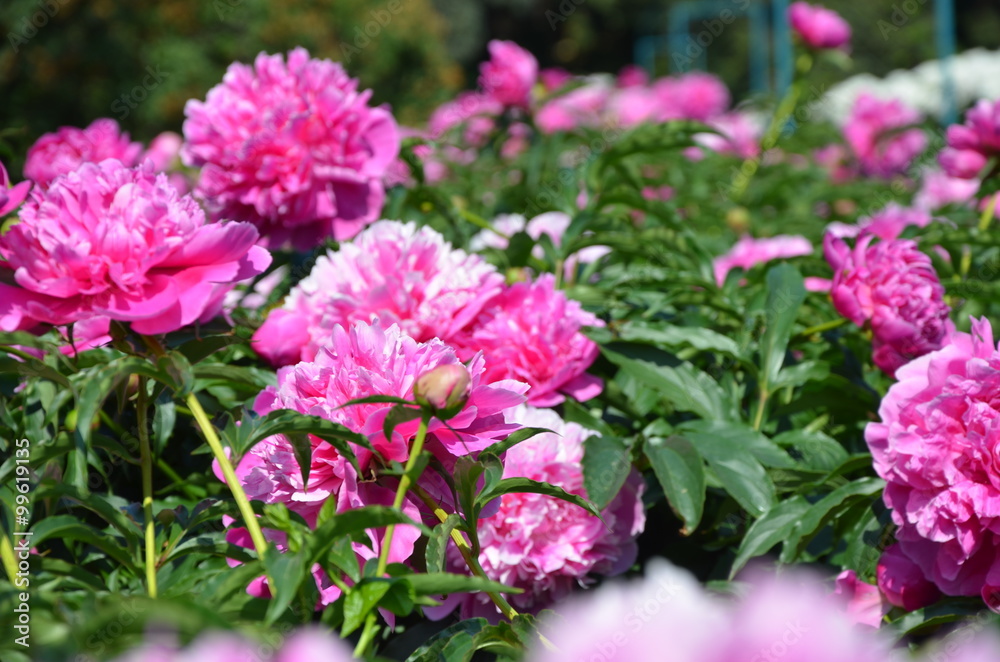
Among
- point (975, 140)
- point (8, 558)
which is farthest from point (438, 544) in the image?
point (975, 140)

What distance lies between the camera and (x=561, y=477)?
3.43 ft

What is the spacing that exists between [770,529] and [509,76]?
191cm

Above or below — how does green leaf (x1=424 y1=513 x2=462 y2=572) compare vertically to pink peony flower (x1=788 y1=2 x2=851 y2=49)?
above

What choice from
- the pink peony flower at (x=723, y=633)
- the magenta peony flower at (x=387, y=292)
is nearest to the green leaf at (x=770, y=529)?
the magenta peony flower at (x=387, y=292)

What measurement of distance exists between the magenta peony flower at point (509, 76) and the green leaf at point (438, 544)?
6.95 feet

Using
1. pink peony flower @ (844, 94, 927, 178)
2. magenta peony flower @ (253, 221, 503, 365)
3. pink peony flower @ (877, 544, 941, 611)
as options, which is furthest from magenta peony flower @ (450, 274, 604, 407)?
pink peony flower @ (844, 94, 927, 178)

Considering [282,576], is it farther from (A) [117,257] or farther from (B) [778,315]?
(B) [778,315]

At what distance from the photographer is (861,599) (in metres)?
1.01

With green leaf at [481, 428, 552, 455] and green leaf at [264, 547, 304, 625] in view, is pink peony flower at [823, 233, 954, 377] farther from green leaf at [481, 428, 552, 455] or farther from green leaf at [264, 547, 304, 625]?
green leaf at [264, 547, 304, 625]

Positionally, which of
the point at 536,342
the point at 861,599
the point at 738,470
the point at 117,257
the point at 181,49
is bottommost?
the point at 181,49

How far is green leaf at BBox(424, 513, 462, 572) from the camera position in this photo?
0.69 m

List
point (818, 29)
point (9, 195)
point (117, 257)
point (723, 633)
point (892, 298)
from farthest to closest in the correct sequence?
1. point (818, 29)
2. point (892, 298)
3. point (9, 195)
4. point (117, 257)
5. point (723, 633)

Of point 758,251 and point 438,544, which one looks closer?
point 438,544

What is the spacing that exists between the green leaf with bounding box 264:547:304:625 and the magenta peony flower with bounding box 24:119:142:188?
4.45 ft
